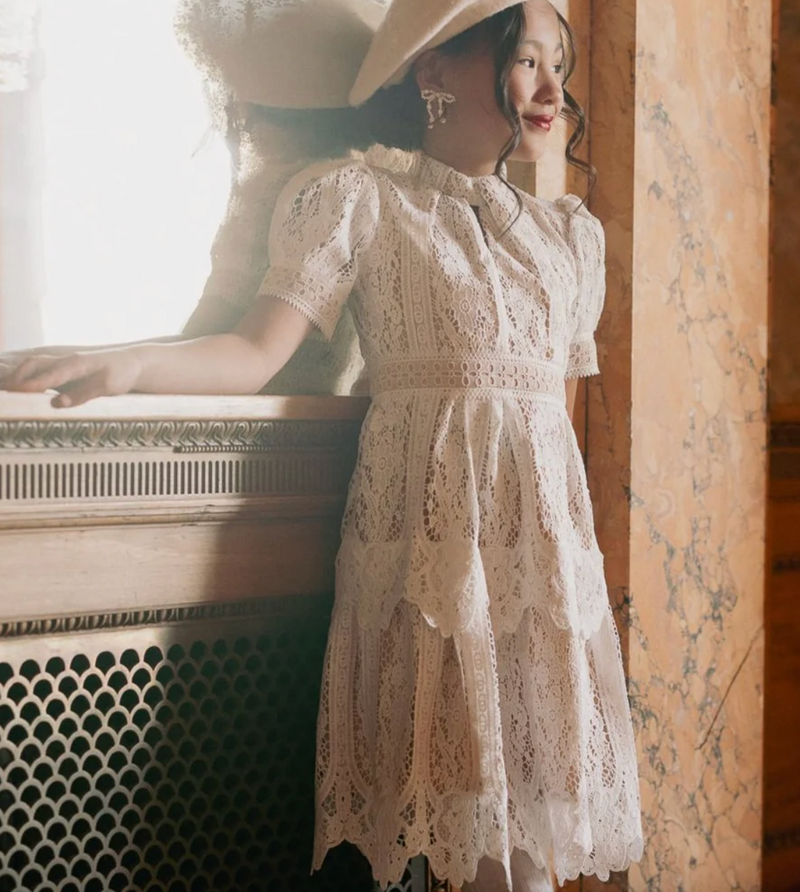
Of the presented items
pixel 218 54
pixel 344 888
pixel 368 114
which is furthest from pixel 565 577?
pixel 218 54

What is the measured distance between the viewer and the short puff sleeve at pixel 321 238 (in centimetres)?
151

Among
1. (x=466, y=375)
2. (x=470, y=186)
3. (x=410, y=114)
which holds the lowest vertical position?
(x=466, y=375)

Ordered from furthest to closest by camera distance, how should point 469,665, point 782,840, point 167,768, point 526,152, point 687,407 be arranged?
1. point 782,840
2. point 687,407
3. point 526,152
4. point 167,768
5. point 469,665

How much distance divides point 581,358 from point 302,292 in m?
0.48

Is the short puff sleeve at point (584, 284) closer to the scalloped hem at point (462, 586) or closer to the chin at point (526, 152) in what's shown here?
the chin at point (526, 152)

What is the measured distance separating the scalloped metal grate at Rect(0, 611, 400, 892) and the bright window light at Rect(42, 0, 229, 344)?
455mm

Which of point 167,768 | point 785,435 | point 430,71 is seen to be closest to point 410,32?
point 430,71

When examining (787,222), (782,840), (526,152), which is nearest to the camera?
(526,152)

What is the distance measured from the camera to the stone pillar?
2010 mm

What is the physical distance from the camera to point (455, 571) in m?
1.45

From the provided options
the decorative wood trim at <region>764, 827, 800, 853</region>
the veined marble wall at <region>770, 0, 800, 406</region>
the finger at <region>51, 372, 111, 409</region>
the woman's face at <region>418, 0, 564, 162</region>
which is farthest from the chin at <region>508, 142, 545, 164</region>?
the decorative wood trim at <region>764, 827, 800, 853</region>

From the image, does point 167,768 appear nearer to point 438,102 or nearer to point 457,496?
point 457,496

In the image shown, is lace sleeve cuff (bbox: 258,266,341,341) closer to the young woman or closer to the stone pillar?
the young woman

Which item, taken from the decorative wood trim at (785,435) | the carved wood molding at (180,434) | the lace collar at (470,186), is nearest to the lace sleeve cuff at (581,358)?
the lace collar at (470,186)
